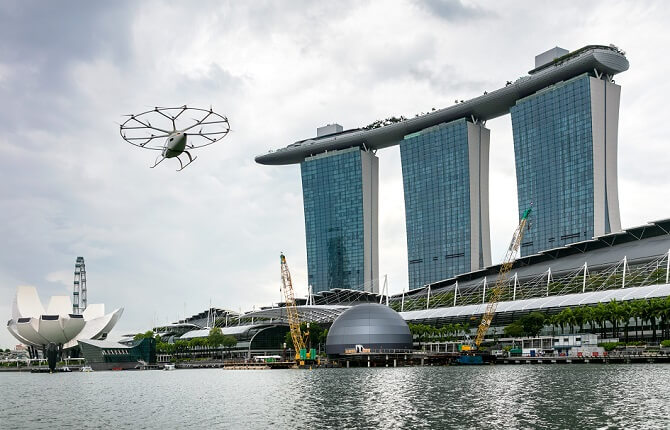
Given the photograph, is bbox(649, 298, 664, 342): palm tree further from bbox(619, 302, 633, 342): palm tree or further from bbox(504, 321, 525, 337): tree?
bbox(504, 321, 525, 337): tree

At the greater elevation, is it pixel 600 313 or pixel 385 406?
pixel 600 313

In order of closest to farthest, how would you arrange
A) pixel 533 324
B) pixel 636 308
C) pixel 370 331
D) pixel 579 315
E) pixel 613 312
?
pixel 636 308, pixel 613 312, pixel 579 315, pixel 533 324, pixel 370 331

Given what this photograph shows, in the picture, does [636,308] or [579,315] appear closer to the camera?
[636,308]

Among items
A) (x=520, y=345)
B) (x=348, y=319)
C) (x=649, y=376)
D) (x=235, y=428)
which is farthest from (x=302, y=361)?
(x=235, y=428)

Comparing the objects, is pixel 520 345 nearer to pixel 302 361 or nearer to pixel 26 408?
pixel 302 361

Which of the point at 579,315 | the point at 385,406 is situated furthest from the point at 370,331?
the point at 385,406

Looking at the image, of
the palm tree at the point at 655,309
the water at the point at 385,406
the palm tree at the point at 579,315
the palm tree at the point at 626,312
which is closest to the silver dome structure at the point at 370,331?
the palm tree at the point at 579,315

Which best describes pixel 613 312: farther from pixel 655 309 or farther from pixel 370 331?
pixel 370 331

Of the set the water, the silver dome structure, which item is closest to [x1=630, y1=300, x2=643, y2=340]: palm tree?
the water

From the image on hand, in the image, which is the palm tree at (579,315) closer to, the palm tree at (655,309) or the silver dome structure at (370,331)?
the palm tree at (655,309)
